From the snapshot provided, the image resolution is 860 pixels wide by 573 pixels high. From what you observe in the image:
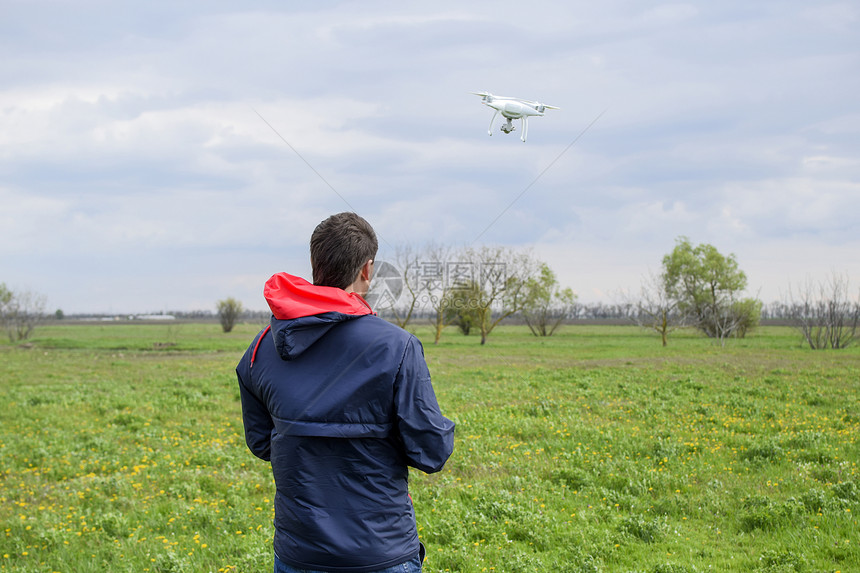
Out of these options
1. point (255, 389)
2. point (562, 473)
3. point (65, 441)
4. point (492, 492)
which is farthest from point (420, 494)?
point (65, 441)

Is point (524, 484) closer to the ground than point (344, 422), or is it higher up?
closer to the ground

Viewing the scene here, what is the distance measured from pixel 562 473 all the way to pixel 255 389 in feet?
23.1

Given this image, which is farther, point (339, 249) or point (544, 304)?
point (544, 304)

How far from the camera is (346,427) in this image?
2.61 metres

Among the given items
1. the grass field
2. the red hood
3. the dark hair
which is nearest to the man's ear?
the dark hair

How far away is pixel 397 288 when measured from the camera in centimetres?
4578

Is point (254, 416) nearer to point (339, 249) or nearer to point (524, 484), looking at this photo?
point (339, 249)

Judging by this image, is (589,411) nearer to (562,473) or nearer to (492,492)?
(562,473)

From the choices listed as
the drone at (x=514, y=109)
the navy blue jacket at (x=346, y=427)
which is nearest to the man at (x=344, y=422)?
the navy blue jacket at (x=346, y=427)

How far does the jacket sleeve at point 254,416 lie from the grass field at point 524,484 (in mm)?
3533

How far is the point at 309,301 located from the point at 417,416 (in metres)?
0.71

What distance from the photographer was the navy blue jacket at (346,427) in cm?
260

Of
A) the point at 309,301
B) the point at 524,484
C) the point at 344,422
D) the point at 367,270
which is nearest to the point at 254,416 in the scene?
the point at 344,422

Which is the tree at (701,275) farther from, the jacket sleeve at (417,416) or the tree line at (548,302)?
the jacket sleeve at (417,416)
